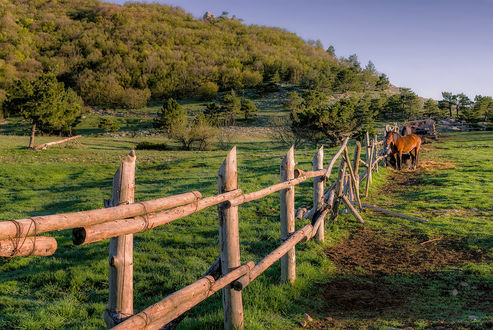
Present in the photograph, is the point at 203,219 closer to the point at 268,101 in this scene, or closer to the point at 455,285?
the point at 455,285

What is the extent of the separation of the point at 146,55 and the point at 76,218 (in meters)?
113

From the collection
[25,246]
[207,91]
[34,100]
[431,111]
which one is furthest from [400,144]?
[207,91]

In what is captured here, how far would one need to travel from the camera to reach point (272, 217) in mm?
8875

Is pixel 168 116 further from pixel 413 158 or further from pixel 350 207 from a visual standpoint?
pixel 350 207

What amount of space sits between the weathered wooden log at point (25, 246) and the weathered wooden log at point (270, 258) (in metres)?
2.01

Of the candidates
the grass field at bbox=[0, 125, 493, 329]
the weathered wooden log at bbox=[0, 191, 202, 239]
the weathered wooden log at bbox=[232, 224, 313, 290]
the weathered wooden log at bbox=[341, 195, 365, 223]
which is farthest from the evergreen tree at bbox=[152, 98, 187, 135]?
the weathered wooden log at bbox=[0, 191, 202, 239]

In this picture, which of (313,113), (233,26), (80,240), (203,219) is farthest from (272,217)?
(233,26)


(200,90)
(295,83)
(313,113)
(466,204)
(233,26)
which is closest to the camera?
(466,204)

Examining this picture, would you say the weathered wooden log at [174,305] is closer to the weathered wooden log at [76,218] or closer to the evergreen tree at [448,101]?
the weathered wooden log at [76,218]

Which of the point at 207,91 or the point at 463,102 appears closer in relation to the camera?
the point at 463,102

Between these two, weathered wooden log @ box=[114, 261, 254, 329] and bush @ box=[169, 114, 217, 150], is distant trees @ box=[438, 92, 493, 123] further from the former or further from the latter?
weathered wooden log @ box=[114, 261, 254, 329]

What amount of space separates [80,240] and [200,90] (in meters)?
81.0

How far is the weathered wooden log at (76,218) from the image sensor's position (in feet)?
5.95

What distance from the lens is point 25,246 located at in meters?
1.89
